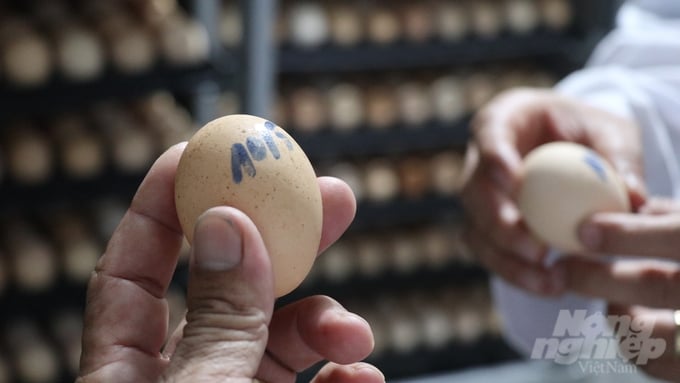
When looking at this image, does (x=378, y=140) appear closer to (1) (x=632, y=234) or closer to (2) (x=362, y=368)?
(1) (x=632, y=234)

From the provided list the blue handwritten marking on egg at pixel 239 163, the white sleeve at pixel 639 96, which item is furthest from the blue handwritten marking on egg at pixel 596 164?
the blue handwritten marking on egg at pixel 239 163

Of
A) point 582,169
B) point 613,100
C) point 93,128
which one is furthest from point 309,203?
point 93,128

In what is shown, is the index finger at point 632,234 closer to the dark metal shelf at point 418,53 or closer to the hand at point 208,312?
the hand at point 208,312

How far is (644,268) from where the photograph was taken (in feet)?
3.33

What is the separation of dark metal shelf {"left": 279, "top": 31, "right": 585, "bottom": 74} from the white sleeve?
863mm

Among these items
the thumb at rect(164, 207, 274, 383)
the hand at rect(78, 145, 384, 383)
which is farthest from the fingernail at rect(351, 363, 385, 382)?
the thumb at rect(164, 207, 274, 383)

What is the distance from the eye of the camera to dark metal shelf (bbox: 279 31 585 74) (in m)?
2.18

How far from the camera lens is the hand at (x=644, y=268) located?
3.11 feet

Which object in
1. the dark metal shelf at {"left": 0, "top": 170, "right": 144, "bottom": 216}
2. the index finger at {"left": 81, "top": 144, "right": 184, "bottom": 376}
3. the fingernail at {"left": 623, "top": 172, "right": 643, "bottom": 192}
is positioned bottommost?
the dark metal shelf at {"left": 0, "top": 170, "right": 144, "bottom": 216}

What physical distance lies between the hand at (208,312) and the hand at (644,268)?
0.43m

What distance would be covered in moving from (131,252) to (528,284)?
0.69 m

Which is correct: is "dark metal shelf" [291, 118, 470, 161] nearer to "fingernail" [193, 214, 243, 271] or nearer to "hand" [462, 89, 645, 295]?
"hand" [462, 89, 645, 295]

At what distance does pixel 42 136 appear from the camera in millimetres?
1730

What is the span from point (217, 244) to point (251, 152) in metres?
0.14
